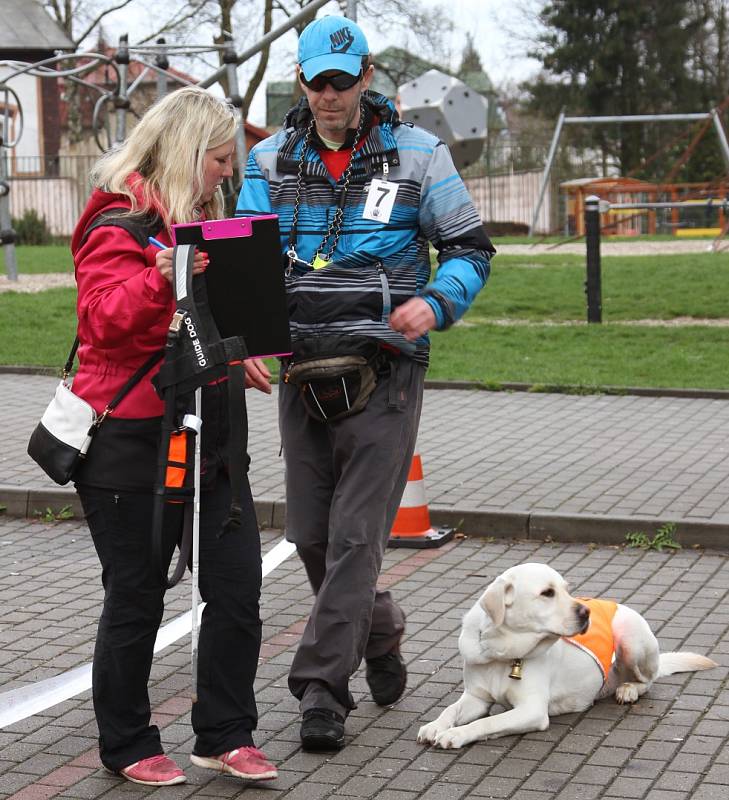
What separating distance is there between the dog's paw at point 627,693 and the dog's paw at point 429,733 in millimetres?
712

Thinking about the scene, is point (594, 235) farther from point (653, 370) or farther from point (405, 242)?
point (405, 242)

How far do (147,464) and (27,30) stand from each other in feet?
38.4

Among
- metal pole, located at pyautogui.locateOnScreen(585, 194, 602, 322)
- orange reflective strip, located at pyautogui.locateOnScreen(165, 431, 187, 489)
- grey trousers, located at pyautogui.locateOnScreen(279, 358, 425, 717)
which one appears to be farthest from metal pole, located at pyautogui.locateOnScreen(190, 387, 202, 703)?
metal pole, located at pyautogui.locateOnScreen(585, 194, 602, 322)

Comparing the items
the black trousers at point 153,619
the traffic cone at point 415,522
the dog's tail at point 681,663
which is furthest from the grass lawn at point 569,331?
the black trousers at point 153,619

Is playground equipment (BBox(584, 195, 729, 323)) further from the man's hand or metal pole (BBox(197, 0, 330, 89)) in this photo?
the man's hand

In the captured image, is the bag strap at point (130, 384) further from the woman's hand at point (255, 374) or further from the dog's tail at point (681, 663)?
the dog's tail at point (681, 663)

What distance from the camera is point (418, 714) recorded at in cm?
466

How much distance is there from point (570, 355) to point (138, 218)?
32.9ft

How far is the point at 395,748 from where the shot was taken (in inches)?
171

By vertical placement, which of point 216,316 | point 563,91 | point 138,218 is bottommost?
point 216,316

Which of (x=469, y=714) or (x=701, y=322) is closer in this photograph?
(x=469, y=714)

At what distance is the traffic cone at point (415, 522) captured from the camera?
23.1 feet

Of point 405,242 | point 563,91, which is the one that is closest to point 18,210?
point 563,91

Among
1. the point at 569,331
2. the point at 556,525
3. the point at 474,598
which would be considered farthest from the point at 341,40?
the point at 569,331
